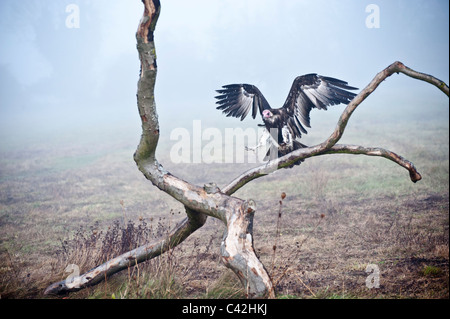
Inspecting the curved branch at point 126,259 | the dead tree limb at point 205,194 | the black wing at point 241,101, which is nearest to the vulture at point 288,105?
the black wing at point 241,101

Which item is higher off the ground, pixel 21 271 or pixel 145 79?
pixel 145 79

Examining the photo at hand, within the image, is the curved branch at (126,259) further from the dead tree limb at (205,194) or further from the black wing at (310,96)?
the black wing at (310,96)

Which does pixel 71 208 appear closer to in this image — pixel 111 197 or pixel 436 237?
pixel 111 197

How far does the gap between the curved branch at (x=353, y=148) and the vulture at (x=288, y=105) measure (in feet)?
3.90

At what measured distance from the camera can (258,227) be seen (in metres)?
7.89

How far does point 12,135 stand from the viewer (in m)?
31.5

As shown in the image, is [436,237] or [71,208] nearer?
[436,237]

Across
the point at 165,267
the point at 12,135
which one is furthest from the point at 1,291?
the point at 12,135

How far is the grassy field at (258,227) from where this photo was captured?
448 centimetres

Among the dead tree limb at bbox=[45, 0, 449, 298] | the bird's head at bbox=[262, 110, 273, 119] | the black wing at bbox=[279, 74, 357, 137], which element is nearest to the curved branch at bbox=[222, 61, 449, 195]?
the dead tree limb at bbox=[45, 0, 449, 298]

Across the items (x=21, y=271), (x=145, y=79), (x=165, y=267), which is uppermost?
(x=145, y=79)

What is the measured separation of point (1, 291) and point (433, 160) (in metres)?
14.7

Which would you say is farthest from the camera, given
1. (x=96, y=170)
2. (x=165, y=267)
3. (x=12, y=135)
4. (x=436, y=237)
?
(x=12, y=135)

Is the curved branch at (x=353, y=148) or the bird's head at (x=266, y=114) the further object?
the bird's head at (x=266, y=114)
